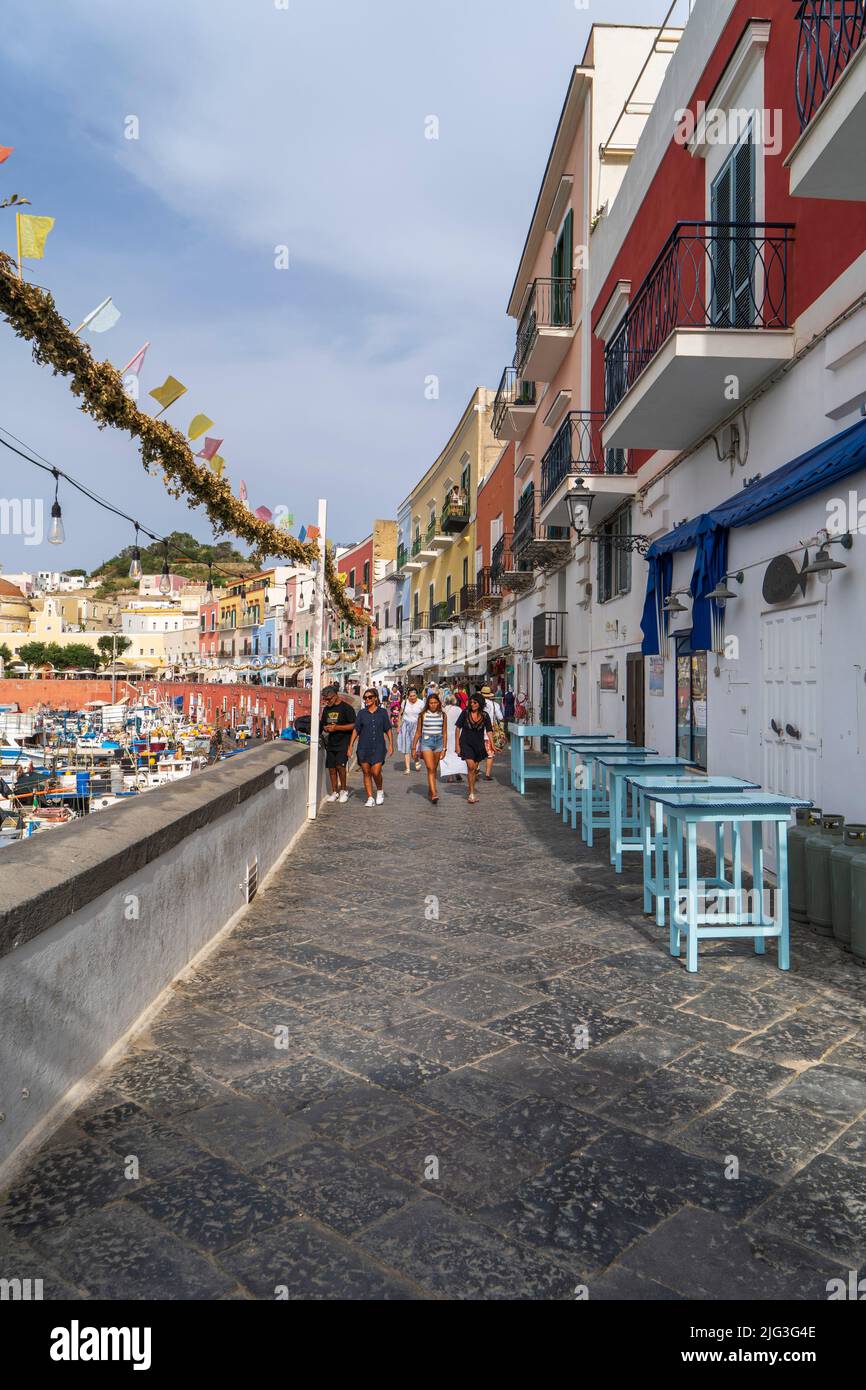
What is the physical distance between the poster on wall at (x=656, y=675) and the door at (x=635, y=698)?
0.58 m

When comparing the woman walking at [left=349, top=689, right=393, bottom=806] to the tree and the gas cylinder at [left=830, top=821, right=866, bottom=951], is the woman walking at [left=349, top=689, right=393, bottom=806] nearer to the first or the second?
the gas cylinder at [left=830, top=821, right=866, bottom=951]

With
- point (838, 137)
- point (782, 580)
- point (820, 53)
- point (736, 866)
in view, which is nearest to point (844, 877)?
point (736, 866)

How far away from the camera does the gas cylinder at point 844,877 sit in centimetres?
498

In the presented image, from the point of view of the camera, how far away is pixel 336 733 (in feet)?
37.6

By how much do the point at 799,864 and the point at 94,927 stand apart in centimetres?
419

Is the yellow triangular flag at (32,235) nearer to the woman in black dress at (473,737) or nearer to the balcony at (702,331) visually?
the balcony at (702,331)

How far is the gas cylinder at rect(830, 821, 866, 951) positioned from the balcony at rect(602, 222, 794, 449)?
12.4 ft

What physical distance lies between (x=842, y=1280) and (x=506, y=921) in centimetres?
351

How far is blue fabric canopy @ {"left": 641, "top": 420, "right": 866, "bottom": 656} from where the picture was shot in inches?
217

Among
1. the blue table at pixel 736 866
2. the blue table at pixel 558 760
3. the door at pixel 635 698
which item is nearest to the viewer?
the blue table at pixel 736 866

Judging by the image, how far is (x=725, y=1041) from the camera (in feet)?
12.3

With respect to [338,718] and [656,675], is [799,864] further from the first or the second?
[338,718]

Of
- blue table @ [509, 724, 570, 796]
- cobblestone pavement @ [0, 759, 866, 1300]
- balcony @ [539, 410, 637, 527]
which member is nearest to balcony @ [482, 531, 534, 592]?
balcony @ [539, 410, 637, 527]

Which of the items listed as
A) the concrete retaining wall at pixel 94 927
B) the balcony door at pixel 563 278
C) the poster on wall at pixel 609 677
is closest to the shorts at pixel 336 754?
the poster on wall at pixel 609 677
